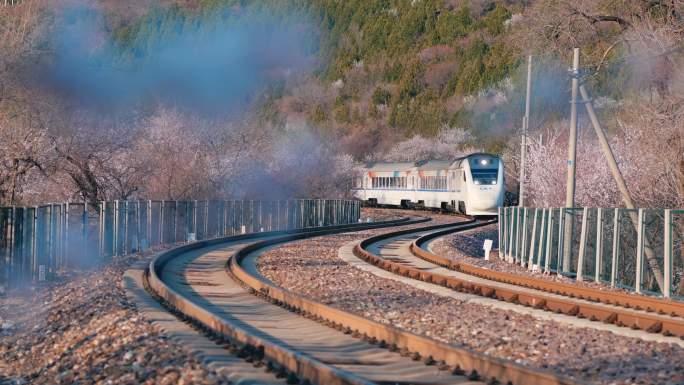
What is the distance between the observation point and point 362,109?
145 metres

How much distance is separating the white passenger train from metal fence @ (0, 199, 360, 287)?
636 cm

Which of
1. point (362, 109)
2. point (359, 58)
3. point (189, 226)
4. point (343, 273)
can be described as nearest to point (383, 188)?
point (189, 226)

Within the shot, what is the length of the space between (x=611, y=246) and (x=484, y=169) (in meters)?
27.6

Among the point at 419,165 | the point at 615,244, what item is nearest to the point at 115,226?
the point at 615,244

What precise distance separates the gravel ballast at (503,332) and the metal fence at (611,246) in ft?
12.6

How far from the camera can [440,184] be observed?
184ft

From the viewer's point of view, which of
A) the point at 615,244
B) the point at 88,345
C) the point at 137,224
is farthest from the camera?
the point at 137,224

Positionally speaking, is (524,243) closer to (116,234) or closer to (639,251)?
(639,251)

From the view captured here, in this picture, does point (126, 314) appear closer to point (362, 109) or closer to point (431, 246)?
point (431, 246)

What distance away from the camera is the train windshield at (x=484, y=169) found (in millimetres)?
47312

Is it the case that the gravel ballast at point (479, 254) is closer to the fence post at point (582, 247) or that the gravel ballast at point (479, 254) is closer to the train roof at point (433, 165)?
the fence post at point (582, 247)

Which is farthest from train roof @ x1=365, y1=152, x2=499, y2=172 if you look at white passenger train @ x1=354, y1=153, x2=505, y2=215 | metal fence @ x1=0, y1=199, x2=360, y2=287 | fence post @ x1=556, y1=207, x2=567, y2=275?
fence post @ x1=556, y1=207, x2=567, y2=275

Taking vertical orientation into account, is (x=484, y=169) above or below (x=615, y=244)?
above

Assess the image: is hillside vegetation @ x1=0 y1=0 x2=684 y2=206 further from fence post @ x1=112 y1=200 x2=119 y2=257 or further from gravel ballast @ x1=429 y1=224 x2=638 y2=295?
fence post @ x1=112 y1=200 x2=119 y2=257
